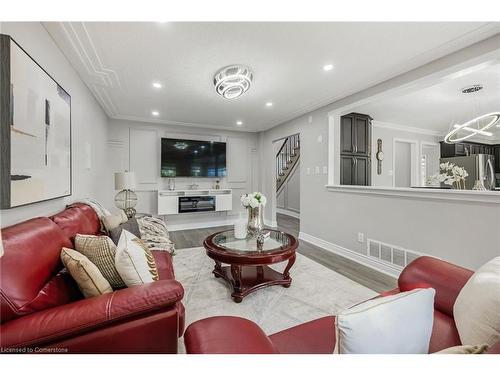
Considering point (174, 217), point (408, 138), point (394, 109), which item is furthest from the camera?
point (408, 138)

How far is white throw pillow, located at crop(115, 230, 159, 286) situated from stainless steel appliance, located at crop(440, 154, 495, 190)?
3.88 meters

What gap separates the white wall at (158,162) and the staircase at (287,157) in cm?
156

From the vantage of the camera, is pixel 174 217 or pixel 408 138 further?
pixel 408 138

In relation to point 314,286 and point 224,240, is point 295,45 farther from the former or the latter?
point 314,286

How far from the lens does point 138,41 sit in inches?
77.2

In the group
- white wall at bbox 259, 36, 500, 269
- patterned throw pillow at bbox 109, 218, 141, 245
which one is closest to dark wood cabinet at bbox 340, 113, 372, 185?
white wall at bbox 259, 36, 500, 269

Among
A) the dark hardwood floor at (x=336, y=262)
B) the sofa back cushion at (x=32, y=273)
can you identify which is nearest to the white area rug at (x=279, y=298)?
the dark hardwood floor at (x=336, y=262)

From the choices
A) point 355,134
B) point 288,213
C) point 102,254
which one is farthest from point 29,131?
point 288,213

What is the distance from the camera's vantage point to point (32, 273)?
3.13 ft

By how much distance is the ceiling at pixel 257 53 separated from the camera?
1.79m

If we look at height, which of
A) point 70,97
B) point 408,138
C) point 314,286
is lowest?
point 314,286
